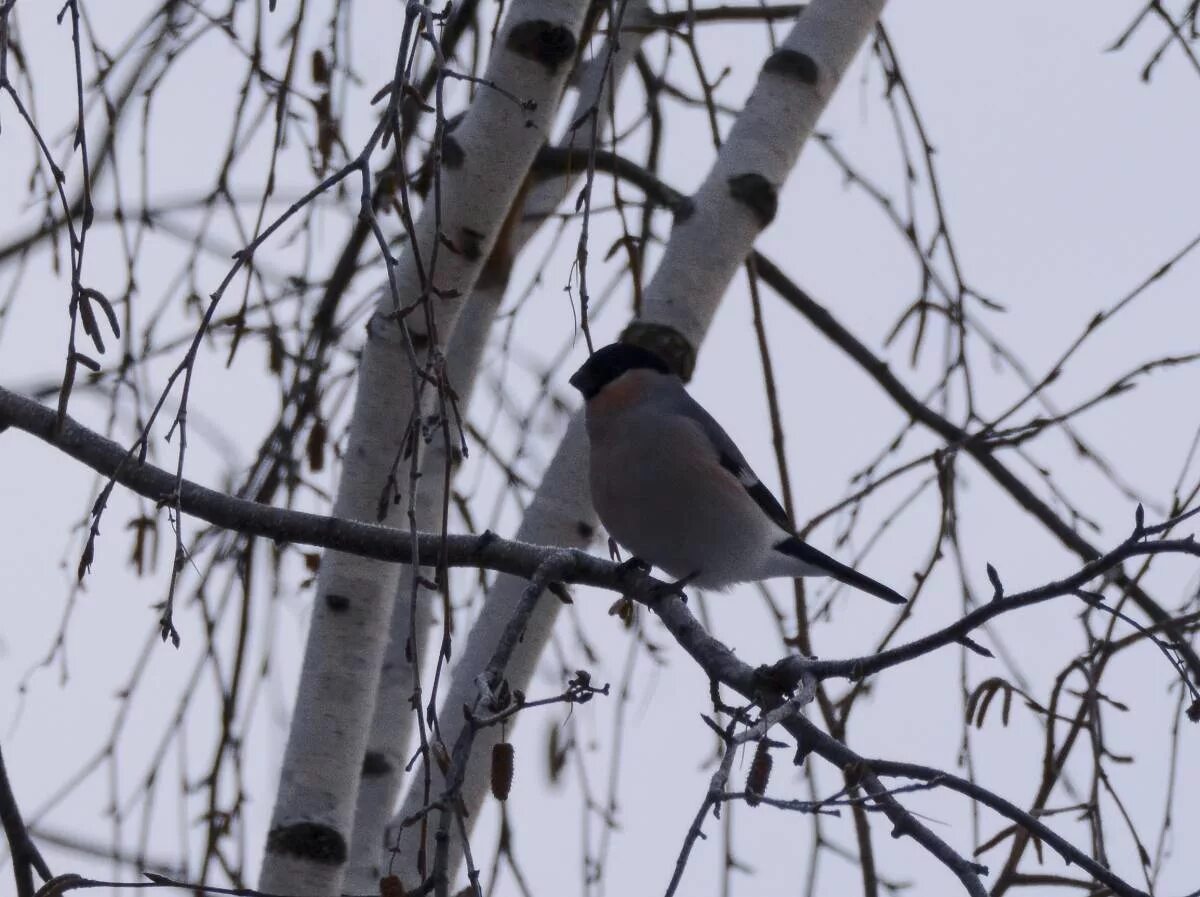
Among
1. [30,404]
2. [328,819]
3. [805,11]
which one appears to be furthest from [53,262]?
[805,11]

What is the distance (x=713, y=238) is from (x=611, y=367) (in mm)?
543

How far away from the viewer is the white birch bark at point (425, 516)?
2.98 meters

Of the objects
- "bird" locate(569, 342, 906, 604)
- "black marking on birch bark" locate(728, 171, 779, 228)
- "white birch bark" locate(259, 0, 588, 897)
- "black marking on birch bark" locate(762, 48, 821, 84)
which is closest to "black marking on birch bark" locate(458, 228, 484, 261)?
"white birch bark" locate(259, 0, 588, 897)

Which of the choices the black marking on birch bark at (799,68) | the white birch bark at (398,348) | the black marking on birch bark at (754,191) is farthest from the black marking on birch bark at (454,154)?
the black marking on birch bark at (799,68)

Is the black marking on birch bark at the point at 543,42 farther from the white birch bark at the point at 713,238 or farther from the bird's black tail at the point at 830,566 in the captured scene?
the bird's black tail at the point at 830,566

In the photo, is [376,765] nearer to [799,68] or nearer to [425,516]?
[425,516]

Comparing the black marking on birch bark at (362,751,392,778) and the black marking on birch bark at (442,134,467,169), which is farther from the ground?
the black marking on birch bark at (442,134,467,169)

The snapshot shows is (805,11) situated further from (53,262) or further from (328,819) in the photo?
(328,819)

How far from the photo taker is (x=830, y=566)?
363cm

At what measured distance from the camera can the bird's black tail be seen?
136 inches

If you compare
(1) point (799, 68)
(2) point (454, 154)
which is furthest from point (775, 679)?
(1) point (799, 68)

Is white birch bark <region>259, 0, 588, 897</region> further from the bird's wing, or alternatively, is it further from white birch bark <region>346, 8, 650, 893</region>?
the bird's wing

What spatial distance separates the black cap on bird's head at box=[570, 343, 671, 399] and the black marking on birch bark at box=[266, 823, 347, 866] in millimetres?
1112

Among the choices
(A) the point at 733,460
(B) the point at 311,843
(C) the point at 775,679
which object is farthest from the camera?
(A) the point at 733,460
